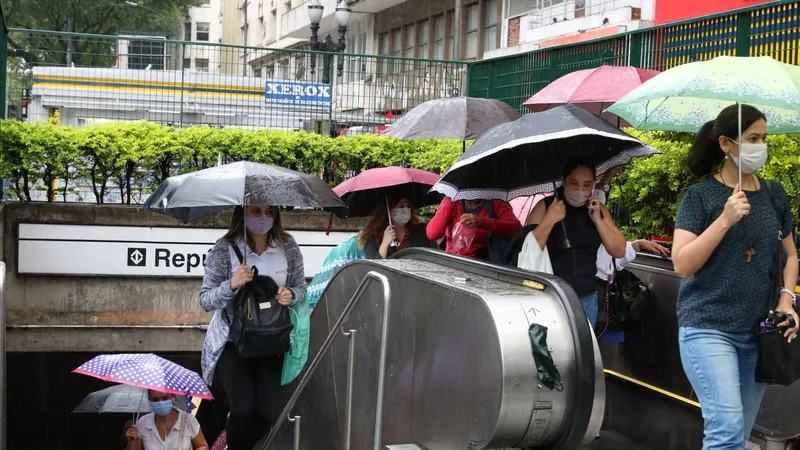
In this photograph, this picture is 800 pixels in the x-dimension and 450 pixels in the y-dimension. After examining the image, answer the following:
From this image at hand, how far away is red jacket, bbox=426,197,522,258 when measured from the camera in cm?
622

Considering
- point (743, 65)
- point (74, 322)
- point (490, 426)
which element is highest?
point (743, 65)

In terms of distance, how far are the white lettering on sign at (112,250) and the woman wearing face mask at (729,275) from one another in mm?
6950

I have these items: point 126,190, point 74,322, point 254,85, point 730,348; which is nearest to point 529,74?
point 254,85

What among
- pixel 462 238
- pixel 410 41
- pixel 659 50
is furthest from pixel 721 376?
pixel 410 41

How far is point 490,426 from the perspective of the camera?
→ 4.07 m

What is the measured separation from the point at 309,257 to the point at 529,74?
3969 millimetres

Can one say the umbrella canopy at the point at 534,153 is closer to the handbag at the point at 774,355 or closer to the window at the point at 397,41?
the handbag at the point at 774,355

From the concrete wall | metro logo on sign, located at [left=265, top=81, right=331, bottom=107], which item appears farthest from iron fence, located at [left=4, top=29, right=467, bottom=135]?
the concrete wall

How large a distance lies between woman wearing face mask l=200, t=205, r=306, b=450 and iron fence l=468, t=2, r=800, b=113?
16.1 feet

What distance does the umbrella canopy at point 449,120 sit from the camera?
7852 mm

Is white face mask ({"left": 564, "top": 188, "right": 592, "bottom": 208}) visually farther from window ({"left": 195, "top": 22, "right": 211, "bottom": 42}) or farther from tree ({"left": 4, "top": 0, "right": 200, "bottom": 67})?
window ({"left": 195, "top": 22, "right": 211, "bottom": 42})

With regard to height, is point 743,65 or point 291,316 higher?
point 743,65

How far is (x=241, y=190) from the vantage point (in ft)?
20.1

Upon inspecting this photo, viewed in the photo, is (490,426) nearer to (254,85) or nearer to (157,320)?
(157,320)
